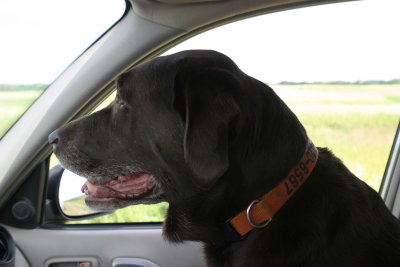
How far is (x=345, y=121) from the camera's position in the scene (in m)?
2.54

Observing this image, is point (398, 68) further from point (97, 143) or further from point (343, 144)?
point (97, 143)

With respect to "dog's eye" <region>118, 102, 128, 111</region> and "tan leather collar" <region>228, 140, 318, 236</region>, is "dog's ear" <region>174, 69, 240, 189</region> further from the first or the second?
"dog's eye" <region>118, 102, 128, 111</region>

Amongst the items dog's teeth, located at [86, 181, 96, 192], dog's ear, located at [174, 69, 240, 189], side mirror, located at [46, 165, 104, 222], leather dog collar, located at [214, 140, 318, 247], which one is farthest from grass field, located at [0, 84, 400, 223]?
dog's ear, located at [174, 69, 240, 189]

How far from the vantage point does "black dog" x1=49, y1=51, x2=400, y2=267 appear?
55.8 inches

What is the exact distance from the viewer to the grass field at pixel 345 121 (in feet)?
7.97

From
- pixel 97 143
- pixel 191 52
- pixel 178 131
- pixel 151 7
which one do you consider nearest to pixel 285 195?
pixel 178 131

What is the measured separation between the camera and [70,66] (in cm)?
221

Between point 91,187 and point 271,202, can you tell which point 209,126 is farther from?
point 91,187

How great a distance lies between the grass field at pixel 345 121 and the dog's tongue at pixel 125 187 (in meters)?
0.66

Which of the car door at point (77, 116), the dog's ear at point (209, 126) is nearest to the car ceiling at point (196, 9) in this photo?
the car door at point (77, 116)

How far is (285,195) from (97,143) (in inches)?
28.6

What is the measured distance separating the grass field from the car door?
0.02m

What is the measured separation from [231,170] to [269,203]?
166 millimetres

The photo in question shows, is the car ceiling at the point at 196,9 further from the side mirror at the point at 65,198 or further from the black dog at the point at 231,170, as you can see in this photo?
the side mirror at the point at 65,198
